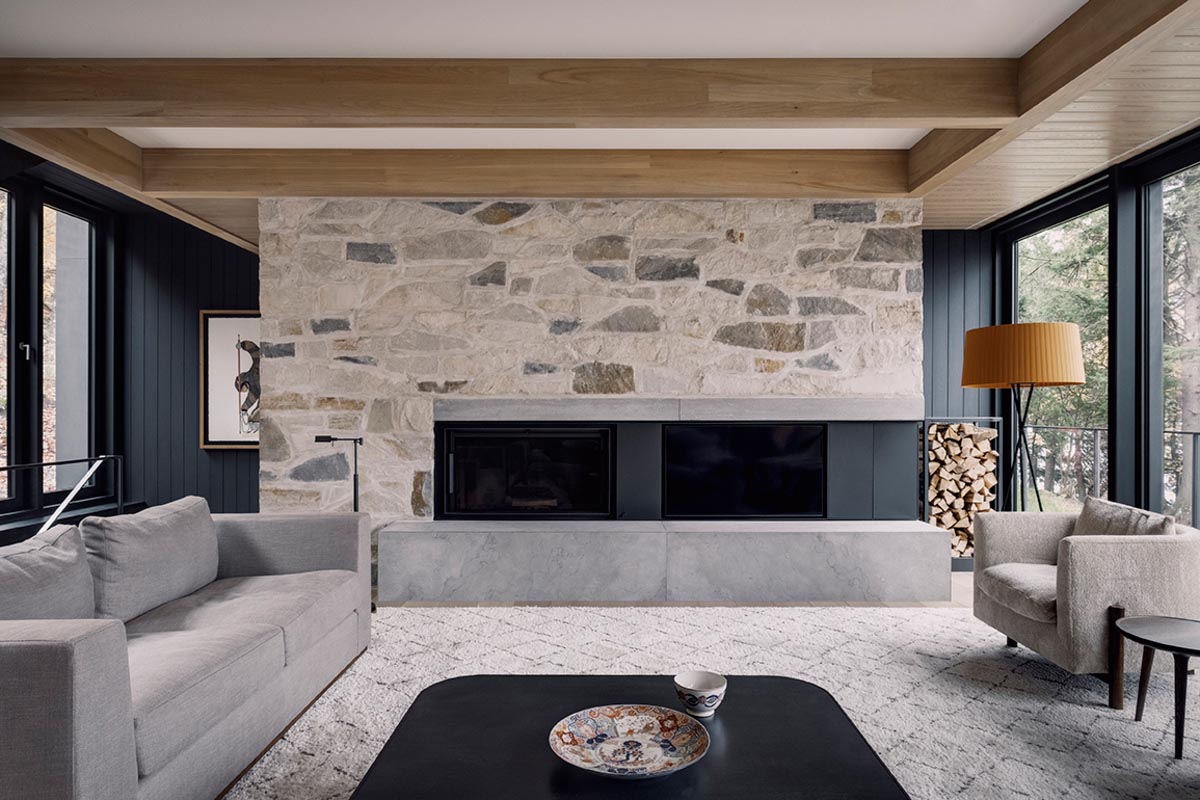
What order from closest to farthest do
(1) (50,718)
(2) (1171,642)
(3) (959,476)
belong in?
(1) (50,718)
(2) (1171,642)
(3) (959,476)

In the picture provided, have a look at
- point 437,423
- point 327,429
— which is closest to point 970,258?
point 437,423

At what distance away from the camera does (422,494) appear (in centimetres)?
481

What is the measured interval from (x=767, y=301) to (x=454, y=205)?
2.03 meters

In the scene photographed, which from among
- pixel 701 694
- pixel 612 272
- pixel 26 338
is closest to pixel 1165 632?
pixel 701 694

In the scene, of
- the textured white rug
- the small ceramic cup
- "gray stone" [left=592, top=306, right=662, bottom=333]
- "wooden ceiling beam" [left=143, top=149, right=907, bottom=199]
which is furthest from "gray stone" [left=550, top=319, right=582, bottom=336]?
the small ceramic cup

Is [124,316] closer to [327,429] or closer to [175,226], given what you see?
[175,226]

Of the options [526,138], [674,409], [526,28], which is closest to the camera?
[526,28]

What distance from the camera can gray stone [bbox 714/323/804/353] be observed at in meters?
4.81

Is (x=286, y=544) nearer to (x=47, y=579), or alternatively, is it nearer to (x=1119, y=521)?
(x=47, y=579)

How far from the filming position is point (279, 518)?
11.4 feet

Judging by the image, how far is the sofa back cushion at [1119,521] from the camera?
10.4 ft

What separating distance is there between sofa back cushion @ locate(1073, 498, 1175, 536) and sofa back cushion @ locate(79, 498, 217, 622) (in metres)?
3.83

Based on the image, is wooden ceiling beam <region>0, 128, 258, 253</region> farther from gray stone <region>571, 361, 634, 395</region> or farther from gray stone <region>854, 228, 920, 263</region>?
gray stone <region>854, 228, 920, 263</region>

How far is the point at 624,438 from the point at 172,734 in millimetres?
3191
